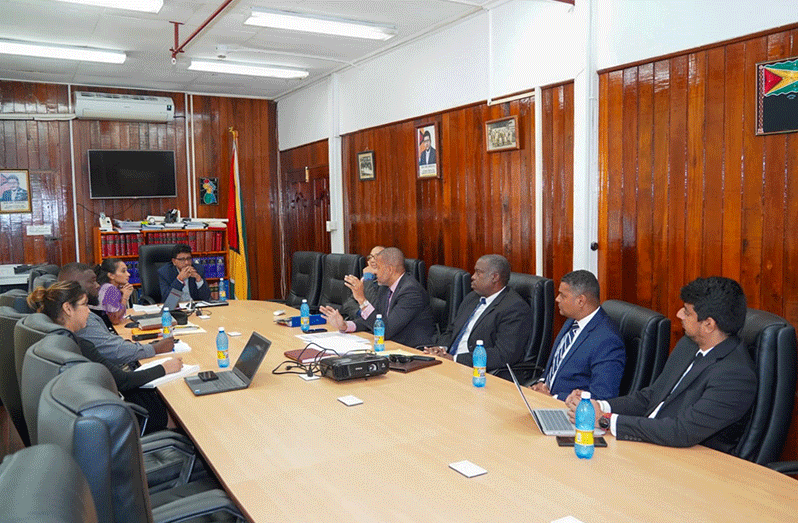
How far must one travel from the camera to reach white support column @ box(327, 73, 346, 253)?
710cm

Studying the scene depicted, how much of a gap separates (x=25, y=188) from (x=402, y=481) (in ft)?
22.7

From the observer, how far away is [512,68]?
4.61 meters

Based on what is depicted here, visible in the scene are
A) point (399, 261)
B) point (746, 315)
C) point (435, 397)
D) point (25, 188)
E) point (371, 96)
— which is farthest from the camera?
point (25, 188)

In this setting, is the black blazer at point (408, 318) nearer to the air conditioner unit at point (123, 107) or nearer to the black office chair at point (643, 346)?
the black office chair at point (643, 346)

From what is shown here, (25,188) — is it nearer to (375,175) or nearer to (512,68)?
(375,175)

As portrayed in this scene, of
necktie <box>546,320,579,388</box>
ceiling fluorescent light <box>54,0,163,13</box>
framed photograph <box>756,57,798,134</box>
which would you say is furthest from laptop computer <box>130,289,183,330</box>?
framed photograph <box>756,57,798,134</box>

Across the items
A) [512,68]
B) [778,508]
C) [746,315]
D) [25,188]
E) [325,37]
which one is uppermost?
[325,37]

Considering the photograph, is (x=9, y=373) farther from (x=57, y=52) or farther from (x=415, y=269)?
(x=57, y=52)

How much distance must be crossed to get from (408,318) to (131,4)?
2.84 m

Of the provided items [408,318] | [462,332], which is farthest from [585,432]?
[408,318]

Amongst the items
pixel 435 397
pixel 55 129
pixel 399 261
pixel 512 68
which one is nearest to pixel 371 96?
pixel 512 68

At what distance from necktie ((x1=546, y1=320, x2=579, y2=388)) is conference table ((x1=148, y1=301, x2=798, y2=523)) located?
43 cm

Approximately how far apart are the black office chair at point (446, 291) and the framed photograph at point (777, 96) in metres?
1.94

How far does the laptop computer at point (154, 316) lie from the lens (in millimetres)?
4339
